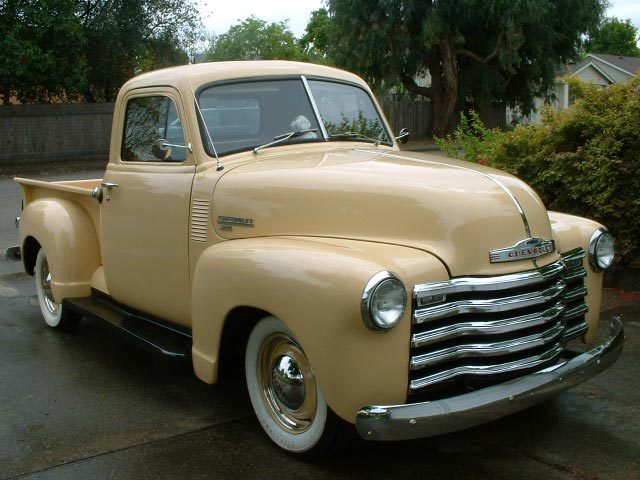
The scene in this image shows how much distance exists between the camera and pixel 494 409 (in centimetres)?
318

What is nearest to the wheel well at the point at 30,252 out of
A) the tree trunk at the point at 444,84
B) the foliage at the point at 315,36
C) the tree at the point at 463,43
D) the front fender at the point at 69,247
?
the front fender at the point at 69,247

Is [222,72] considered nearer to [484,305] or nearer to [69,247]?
[69,247]

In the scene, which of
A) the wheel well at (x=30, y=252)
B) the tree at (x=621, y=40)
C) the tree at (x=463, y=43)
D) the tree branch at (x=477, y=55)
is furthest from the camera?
the tree at (x=621, y=40)

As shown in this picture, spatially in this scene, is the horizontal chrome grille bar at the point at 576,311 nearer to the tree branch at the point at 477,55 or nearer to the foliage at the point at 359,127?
the foliage at the point at 359,127

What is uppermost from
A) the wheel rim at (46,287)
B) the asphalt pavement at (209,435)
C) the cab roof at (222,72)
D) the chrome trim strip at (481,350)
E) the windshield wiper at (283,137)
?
the cab roof at (222,72)

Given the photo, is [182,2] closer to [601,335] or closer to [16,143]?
[16,143]

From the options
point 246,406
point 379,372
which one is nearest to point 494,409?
point 379,372

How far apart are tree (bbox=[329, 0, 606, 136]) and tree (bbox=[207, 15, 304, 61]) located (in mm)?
23965

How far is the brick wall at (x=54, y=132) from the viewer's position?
21.7 metres

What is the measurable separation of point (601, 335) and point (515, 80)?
89.6 ft

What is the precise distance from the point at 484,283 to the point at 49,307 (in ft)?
13.4

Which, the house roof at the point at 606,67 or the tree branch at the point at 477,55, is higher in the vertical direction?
the house roof at the point at 606,67

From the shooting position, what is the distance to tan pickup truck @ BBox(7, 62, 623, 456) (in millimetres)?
3188

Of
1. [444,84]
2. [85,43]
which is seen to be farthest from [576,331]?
[444,84]
